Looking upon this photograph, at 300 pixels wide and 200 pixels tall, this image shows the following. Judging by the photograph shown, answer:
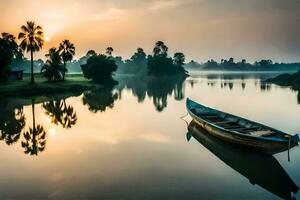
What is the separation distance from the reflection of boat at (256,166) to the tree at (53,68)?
203 feet

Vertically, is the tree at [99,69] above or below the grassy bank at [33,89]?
above

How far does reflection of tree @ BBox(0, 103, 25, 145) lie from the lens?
1124 inches

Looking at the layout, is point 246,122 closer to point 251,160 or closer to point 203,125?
point 203,125

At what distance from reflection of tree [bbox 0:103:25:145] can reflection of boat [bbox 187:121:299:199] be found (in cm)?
1648

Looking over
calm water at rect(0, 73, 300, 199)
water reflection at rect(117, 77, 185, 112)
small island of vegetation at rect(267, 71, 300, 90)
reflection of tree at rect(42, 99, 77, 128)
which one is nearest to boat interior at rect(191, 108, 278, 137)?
calm water at rect(0, 73, 300, 199)

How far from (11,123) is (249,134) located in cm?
2591

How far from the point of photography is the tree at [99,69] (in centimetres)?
9512

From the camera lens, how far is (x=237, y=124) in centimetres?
2828

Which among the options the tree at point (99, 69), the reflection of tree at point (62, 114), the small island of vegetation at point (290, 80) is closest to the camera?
the reflection of tree at point (62, 114)

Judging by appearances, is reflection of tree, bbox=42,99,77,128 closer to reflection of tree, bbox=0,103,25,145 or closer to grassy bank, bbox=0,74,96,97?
reflection of tree, bbox=0,103,25,145

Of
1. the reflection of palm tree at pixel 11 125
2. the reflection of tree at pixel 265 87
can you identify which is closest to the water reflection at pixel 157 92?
the reflection of palm tree at pixel 11 125

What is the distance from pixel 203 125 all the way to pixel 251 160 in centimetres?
849

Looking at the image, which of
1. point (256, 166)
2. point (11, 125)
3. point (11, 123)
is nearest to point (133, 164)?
point (256, 166)

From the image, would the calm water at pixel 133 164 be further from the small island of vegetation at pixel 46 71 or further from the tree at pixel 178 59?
the tree at pixel 178 59
